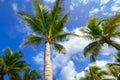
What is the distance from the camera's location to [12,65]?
35.3 m

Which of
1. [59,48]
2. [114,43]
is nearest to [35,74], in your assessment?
→ [59,48]

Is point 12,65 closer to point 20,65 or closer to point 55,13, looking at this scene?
point 20,65

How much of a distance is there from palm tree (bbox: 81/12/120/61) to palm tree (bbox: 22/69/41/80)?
40.9 ft

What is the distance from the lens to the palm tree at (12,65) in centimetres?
3466

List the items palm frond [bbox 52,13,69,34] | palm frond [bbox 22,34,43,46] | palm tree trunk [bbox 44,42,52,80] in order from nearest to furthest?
palm tree trunk [bbox 44,42,52,80], palm frond [bbox 22,34,43,46], palm frond [bbox 52,13,69,34]

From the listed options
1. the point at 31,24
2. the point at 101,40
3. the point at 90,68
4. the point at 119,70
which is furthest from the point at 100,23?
the point at 90,68

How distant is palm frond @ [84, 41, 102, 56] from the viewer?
26133mm

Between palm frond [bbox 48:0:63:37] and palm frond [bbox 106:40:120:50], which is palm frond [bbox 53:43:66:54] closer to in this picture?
palm frond [bbox 48:0:63:37]

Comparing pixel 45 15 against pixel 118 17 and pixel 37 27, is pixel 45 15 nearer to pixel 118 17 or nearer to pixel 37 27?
pixel 37 27

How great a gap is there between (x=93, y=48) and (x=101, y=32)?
6.22 ft

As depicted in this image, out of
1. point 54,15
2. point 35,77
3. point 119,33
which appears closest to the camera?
point 54,15

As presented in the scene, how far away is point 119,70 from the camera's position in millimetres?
33281

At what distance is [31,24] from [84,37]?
5698 millimetres

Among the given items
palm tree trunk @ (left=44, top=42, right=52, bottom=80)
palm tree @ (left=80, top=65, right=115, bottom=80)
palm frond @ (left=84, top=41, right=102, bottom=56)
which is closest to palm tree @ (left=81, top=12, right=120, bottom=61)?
palm frond @ (left=84, top=41, right=102, bottom=56)
